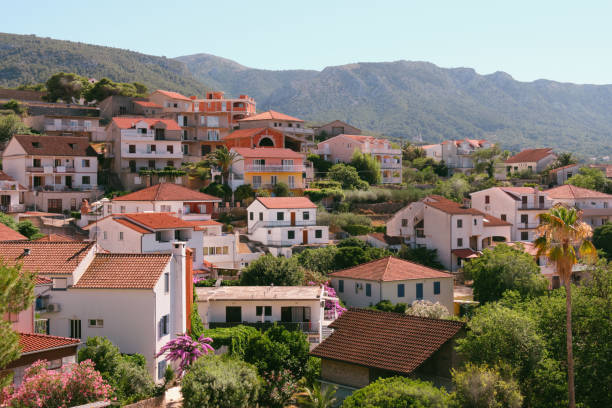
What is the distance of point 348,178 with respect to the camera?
82.8 metres

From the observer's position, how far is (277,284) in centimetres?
4919

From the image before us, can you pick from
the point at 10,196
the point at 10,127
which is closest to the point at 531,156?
the point at 10,127

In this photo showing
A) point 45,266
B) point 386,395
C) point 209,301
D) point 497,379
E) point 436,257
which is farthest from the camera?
point 436,257

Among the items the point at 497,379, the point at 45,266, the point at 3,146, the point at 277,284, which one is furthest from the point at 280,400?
the point at 3,146

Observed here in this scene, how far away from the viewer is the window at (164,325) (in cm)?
3254

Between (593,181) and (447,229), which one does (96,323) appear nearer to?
(447,229)

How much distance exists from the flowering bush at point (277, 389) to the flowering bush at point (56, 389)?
802cm

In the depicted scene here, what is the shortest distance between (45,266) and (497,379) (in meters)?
21.6

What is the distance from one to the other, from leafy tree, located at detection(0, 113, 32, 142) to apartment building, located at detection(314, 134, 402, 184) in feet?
126

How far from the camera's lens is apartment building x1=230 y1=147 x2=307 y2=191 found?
73.3 meters

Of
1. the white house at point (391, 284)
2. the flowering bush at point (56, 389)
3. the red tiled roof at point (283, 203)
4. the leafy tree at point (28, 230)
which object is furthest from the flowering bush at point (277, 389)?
the red tiled roof at point (283, 203)

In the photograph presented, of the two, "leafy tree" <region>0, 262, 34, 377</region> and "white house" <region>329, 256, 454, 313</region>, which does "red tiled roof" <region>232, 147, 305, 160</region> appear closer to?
"white house" <region>329, 256, 454, 313</region>

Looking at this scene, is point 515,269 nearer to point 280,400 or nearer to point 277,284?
point 277,284

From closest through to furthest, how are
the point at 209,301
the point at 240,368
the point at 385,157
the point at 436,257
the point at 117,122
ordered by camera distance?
the point at 240,368
the point at 209,301
the point at 436,257
the point at 117,122
the point at 385,157
